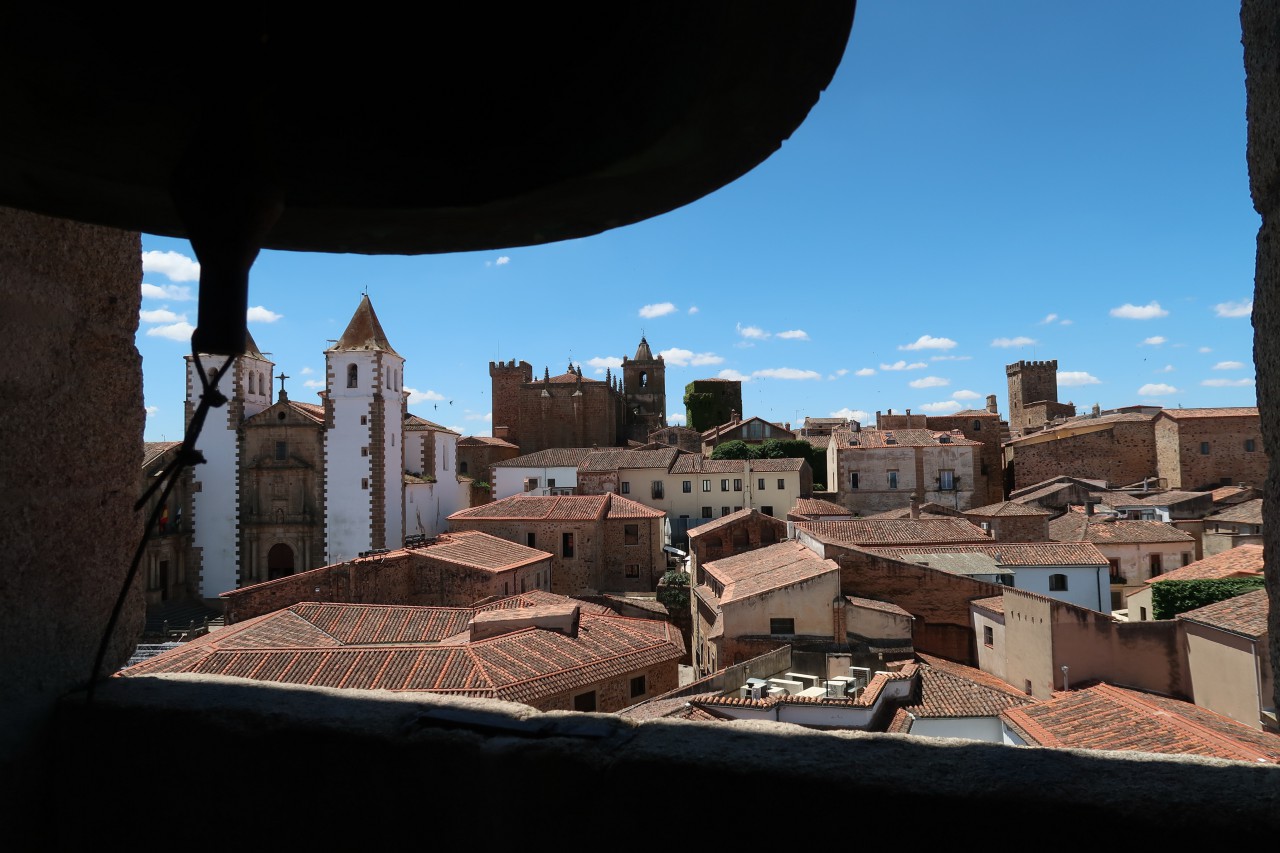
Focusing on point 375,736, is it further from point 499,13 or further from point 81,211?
point 499,13

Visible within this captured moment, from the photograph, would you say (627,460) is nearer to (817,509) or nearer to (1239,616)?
(817,509)

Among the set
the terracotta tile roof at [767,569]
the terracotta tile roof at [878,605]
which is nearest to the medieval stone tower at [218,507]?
the terracotta tile roof at [767,569]

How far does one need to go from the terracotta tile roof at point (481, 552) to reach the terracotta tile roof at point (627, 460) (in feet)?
47.5

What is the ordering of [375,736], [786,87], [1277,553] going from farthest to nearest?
[375,736], [1277,553], [786,87]

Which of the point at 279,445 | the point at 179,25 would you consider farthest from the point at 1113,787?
the point at 279,445

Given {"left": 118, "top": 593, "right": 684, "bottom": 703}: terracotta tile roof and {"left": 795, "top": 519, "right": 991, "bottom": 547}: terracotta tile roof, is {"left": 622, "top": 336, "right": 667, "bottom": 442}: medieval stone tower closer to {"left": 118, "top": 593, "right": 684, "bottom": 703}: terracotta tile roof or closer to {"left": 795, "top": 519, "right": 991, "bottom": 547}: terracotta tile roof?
{"left": 795, "top": 519, "right": 991, "bottom": 547}: terracotta tile roof

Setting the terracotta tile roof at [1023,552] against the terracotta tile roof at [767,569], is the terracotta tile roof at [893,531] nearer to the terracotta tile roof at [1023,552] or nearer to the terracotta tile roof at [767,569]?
the terracotta tile roof at [1023,552]

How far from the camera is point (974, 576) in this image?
76.0 feet

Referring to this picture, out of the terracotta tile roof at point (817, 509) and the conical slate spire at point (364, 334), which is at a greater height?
the conical slate spire at point (364, 334)

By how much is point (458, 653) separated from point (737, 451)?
3827 centimetres

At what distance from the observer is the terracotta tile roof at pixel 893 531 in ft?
90.3

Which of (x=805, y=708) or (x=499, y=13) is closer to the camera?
(x=499, y=13)

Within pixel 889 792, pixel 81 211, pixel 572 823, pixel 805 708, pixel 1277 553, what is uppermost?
pixel 81 211

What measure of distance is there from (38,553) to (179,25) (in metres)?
1.30
